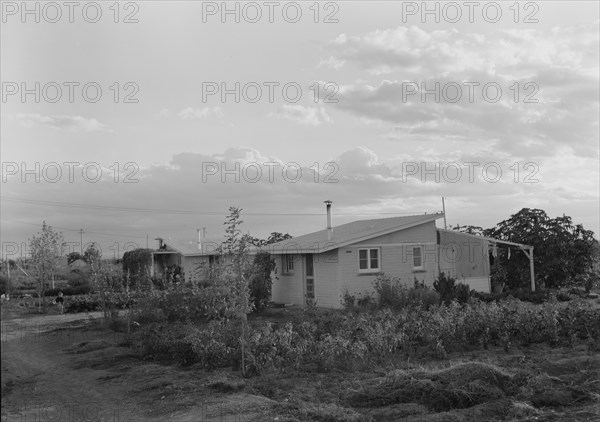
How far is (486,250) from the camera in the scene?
93.0 feet

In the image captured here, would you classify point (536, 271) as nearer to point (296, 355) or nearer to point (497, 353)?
point (497, 353)

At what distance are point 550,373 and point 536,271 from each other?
21138mm

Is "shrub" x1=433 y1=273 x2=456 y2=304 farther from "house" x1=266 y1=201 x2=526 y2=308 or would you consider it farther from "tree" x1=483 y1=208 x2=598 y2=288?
"tree" x1=483 y1=208 x2=598 y2=288

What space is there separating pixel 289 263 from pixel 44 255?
448 inches

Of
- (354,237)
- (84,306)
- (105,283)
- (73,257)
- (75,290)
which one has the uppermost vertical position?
(354,237)

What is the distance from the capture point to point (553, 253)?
29922mm

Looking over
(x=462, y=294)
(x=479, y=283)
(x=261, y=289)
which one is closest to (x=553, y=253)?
(x=479, y=283)

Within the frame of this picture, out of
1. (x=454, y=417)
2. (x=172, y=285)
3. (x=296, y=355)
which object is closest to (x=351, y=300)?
(x=172, y=285)

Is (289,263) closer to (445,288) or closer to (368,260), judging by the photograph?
(368,260)

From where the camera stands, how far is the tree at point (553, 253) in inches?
1182

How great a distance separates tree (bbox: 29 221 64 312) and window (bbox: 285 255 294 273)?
35.8 ft

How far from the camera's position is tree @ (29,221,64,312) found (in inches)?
1117

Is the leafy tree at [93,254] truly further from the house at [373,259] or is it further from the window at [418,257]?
the window at [418,257]

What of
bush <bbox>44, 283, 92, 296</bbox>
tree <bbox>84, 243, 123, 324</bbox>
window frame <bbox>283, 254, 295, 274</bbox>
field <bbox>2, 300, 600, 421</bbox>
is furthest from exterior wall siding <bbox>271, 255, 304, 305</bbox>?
bush <bbox>44, 283, 92, 296</bbox>
